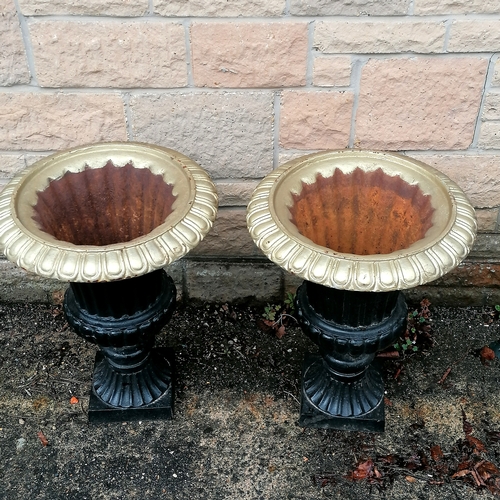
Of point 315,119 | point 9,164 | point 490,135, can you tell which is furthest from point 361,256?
point 9,164

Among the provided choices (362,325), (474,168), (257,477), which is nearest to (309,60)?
(474,168)

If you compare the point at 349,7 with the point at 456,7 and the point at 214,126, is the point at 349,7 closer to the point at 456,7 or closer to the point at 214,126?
the point at 456,7

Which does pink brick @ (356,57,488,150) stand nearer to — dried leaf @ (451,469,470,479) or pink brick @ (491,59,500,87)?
pink brick @ (491,59,500,87)

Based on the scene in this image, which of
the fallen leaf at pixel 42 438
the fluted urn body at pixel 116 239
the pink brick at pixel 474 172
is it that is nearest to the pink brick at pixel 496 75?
the pink brick at pixel 474 172

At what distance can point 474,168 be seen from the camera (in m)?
2.69

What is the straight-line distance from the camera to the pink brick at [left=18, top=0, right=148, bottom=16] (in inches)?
90.7

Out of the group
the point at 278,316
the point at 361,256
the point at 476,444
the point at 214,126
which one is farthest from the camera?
the point at 278,316

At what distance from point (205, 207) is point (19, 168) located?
118cm

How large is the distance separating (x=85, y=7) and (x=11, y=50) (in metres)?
0.37

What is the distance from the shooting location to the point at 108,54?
2.42 meters

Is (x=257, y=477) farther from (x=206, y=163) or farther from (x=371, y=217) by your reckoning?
(x=206, y=163)

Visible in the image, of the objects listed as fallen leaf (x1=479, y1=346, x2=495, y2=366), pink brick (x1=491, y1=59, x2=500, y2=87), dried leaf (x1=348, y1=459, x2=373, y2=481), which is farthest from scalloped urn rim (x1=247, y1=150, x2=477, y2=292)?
fallen leaf (x1=479, y1=346, x2=495, y2=366)

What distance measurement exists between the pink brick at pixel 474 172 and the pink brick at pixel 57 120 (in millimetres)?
1342

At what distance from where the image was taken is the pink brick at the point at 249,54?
2346mm
